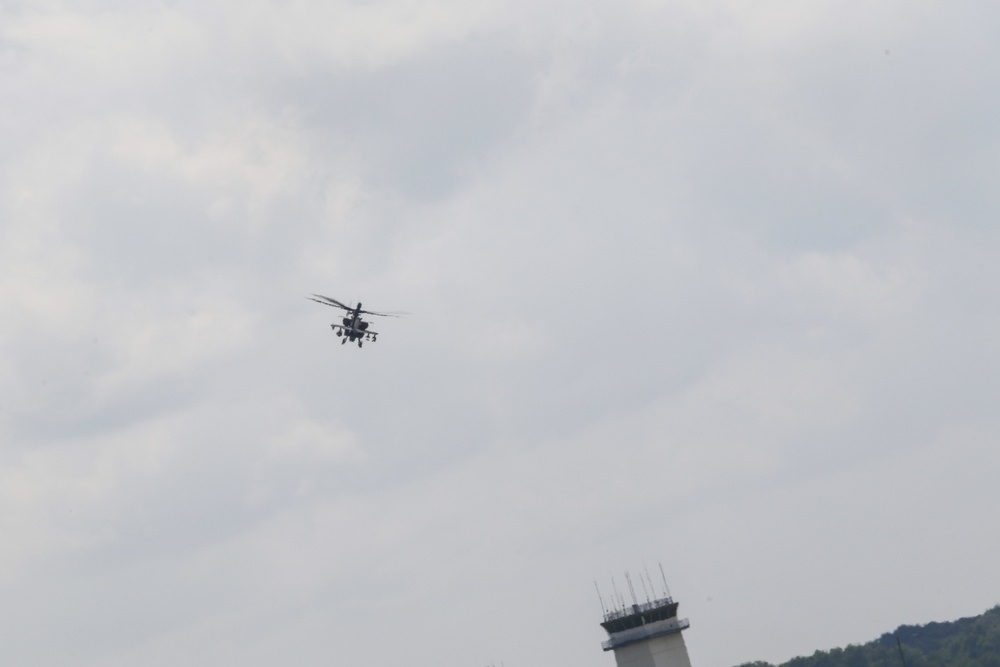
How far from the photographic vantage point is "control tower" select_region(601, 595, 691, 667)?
191875 mm

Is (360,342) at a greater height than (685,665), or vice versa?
(360,342)

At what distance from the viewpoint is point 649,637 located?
191875 mm

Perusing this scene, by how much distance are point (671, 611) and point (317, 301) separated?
255 feet

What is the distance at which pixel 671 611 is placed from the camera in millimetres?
194875

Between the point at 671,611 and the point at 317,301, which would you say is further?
the point at 671,611

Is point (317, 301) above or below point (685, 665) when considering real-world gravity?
above

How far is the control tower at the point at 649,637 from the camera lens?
19188 centimetres

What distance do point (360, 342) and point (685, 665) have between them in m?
75.7

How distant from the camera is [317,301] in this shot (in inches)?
5704

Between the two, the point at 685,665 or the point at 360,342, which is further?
the point at 685,665

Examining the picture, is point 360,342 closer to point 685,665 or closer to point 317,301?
point 317,301

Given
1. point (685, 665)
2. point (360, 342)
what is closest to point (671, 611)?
point (685, 665)

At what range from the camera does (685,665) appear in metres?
193

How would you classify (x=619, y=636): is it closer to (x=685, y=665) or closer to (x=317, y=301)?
(x=685, y=665)
